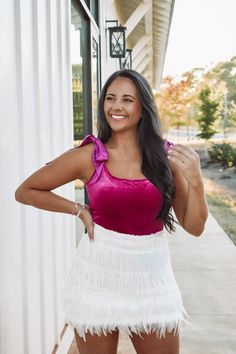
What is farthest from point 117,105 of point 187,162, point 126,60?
point 126,60

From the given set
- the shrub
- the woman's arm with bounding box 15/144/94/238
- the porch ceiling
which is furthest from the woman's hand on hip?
the shrub

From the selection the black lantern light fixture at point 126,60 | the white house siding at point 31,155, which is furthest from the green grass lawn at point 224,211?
the white house siding at point 31,155

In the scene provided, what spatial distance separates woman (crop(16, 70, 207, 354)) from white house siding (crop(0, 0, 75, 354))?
0.80ft

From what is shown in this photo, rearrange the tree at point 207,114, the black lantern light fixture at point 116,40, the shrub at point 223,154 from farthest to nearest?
the tree at point 207,114, the shrub at point 223,154, the black lantern light fixture at point 116,40

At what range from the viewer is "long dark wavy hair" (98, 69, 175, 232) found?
151 cm

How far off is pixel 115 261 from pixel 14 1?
1.05 meters

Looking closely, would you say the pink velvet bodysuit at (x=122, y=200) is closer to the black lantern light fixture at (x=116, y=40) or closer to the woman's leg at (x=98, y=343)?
the woman's leg at (x=98, y=343)

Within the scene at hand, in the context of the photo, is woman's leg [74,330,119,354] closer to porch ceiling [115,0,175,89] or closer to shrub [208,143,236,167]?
porch ceiling [115,0,175,89]

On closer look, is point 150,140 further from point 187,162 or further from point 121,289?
point 121,289

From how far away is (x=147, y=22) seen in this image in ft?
28.9

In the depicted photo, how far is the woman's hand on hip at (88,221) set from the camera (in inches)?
60.2

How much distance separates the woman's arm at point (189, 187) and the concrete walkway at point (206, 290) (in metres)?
1.58

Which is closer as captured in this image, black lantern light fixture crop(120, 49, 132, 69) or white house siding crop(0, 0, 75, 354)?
white house siding crop(0, 0, 75, 354)

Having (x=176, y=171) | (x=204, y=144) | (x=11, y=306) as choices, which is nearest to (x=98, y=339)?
(x=11, y=306)
